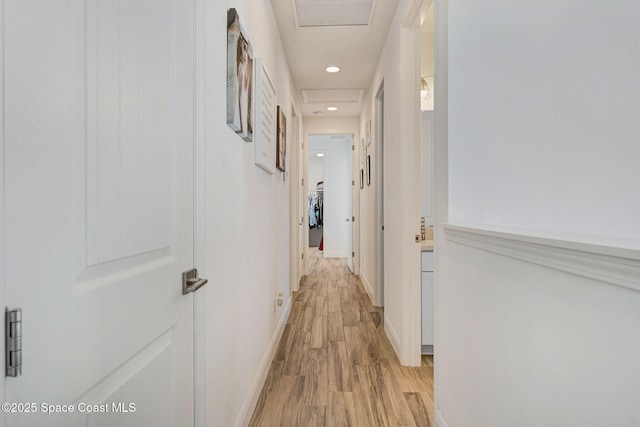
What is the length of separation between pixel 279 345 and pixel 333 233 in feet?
15.9

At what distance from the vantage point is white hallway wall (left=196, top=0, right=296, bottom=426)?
114 cm

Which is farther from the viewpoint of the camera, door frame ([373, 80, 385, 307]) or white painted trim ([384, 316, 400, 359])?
door frame ([373, 80, 385, 307])

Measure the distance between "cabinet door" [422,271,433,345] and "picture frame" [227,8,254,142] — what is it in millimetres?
1537

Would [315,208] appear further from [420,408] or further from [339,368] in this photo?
[420,408]

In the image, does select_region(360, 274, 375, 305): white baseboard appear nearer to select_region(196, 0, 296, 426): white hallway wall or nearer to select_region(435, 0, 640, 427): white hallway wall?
select_region(196, 0, 296, 426): white hallway wall

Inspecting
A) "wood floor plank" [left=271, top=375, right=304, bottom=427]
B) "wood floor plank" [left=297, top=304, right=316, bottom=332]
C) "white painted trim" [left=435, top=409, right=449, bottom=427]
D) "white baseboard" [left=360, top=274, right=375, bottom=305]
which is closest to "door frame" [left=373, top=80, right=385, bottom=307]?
"white baseboard" [left=360, top=274, right=375, bottom=305]

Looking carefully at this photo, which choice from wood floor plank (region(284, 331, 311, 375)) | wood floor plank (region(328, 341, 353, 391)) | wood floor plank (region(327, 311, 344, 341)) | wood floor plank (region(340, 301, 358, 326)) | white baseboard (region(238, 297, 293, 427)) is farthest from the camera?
wood floor plank (region(340, 301, 358, 326))

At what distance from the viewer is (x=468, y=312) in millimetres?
1234

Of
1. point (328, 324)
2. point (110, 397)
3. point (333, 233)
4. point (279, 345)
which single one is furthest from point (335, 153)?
point (110, 397)

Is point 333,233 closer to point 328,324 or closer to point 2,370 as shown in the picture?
point 328,324

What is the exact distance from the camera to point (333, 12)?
2.51 meters

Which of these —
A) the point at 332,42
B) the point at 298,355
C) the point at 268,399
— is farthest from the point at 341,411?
the point at 332,42

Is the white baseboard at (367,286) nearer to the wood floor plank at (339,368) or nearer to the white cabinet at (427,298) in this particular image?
the wood floor plank at (339,368)

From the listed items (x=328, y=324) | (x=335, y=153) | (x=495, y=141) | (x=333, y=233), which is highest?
(x=335, y=153)
